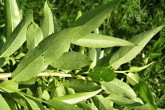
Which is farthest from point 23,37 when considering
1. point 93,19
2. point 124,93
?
point 124,93

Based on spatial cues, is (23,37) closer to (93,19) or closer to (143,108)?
(93,19)

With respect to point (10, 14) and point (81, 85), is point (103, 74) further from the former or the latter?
point (10, 14)

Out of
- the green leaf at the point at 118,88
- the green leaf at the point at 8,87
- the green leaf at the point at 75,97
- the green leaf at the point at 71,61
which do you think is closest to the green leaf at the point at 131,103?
the green leaf at the point at 118,88

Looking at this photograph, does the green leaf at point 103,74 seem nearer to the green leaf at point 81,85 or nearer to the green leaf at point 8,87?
the green leaf at point 81,85

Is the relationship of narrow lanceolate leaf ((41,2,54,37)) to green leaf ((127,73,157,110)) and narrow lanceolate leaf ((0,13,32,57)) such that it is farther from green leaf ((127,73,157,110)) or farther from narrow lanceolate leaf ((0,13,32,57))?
green leaf ((127,73,157,110))

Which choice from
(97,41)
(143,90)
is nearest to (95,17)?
(97,41)

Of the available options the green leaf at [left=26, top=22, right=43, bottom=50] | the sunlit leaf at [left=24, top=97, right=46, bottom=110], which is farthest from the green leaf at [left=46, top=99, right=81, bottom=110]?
the green leaf at [left=26, top=22, right=43, bottom=50]

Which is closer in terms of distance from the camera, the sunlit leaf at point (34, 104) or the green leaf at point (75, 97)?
the sunlit leaf at point (34, 104)
